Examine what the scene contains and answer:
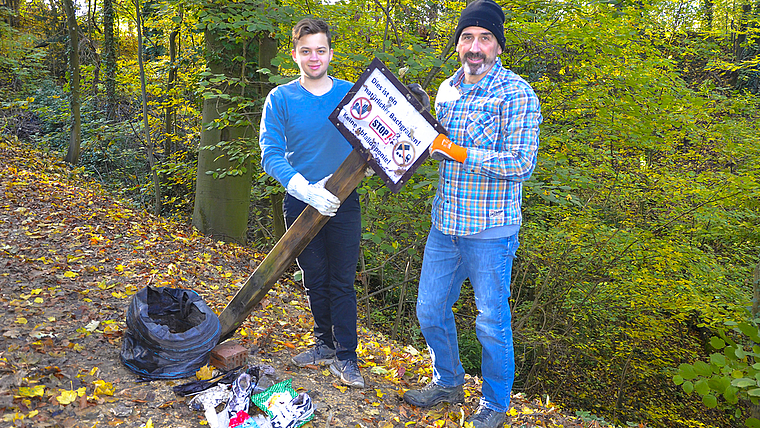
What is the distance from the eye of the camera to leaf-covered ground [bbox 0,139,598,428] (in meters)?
2.62

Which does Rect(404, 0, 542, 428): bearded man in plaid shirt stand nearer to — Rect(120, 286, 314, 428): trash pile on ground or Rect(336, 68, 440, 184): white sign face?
Rect(336, 68, 440, 184): white sign face

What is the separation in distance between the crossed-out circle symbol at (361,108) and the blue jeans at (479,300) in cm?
79

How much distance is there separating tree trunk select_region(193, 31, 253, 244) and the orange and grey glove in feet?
16.5

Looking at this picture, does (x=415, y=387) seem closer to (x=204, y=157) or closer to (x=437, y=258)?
(x=437, y=258)

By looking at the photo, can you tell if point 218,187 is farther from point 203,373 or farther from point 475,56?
point 475,56

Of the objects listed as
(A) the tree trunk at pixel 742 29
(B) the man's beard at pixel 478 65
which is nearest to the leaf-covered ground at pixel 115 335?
(B) the man's beard at pixel 478 65

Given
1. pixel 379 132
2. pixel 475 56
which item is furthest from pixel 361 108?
pixel 475 56

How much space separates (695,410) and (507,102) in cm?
956

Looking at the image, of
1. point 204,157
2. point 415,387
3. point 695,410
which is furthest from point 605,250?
point 204,157

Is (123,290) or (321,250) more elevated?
(321,250)

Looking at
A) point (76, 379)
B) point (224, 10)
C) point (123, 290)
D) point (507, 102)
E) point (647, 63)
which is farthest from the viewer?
point (647, 63)

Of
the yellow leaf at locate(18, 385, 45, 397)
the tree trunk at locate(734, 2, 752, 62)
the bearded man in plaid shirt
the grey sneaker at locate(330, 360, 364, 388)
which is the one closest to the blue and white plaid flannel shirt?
the bearded man in plaid shirt

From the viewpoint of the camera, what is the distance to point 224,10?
580cm

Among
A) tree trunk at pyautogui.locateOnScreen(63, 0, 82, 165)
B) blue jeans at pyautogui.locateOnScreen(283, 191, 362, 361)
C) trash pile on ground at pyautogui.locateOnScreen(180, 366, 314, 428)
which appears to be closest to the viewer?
trash pile on ground at pyautogui.locateOnScreen(180, 366, 314, 428)
